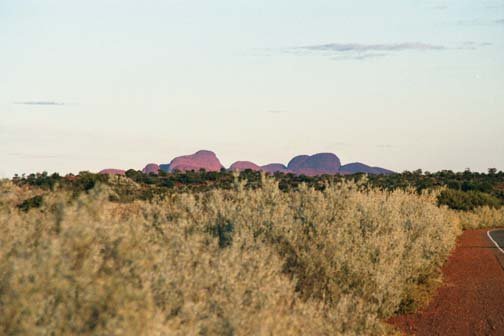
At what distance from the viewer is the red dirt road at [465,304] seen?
16.3 m

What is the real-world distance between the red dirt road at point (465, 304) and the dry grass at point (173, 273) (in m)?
1.69

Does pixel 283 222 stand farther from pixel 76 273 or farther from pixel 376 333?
pixel 76 273

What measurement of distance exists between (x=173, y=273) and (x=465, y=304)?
12175mm

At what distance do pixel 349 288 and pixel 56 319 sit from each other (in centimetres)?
847

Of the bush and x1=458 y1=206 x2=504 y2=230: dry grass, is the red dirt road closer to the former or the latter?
x1=458 y1=206 x2=504 y2=230: dry grass

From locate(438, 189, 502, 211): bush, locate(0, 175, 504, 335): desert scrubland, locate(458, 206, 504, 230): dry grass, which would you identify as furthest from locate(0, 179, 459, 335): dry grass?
locate(438, 189, 502, 211): bush

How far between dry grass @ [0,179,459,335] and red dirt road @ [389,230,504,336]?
1691 mm

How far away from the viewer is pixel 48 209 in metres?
9.34

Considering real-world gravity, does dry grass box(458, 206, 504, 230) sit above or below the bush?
below

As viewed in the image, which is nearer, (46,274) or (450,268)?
(46,274)

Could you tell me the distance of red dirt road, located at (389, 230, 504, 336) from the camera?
1630cm

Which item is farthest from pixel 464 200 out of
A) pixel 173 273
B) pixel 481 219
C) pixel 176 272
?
pixel 173 273

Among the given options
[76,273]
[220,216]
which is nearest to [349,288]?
[220,216]

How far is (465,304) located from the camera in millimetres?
19016
